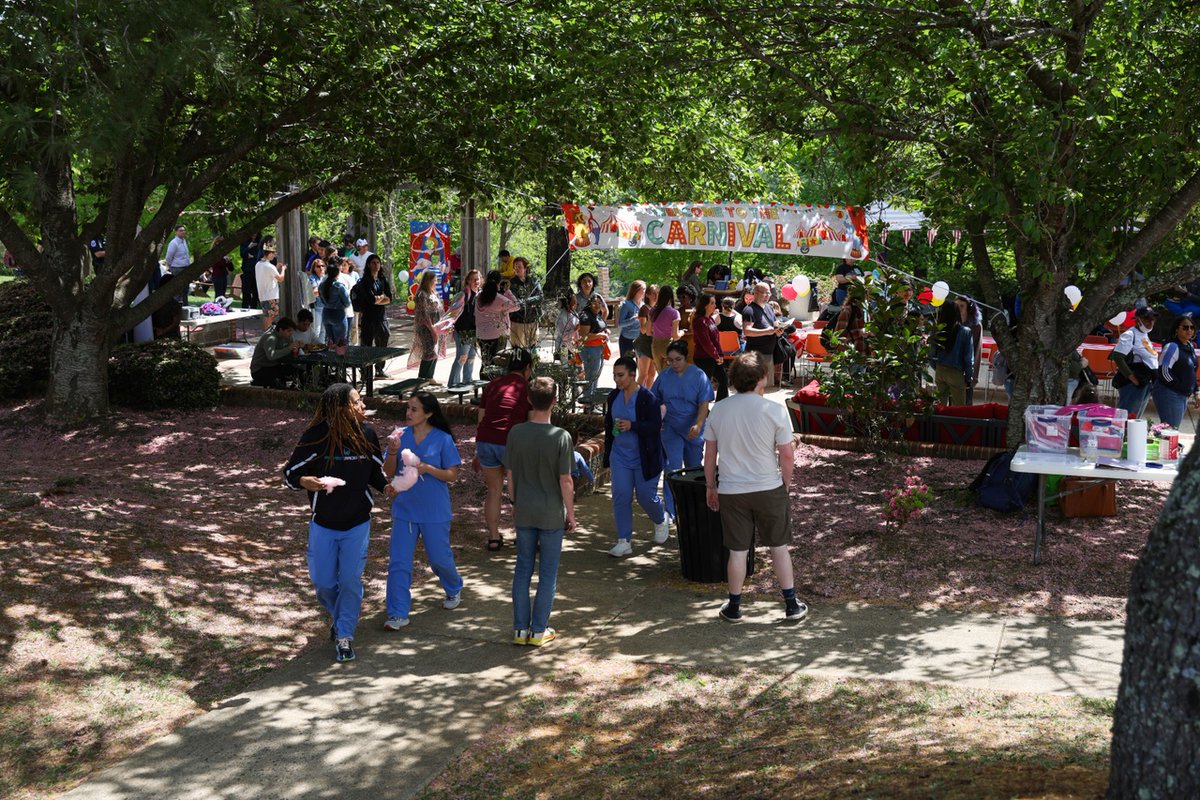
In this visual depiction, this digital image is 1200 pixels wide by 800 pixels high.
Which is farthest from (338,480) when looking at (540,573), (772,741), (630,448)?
(630,448)

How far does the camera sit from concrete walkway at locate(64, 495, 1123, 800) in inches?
241

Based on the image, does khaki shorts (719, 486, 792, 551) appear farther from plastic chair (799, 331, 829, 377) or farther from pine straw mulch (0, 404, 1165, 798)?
plastic chair (799, 331, 829, 377)

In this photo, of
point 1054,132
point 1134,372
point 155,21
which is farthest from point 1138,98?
point 155,21

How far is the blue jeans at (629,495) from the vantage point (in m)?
9.84

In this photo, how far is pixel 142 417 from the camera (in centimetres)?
1473

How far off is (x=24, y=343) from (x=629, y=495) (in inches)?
370

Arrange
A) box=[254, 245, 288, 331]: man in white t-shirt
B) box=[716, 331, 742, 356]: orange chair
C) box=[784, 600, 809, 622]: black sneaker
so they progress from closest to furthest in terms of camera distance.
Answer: box=[784, 600, 809, 622]: black sneaker < box=[716, 331, 742, 356]: orange chair < box=[254, 245, 288, 331]: man in white t-shirt

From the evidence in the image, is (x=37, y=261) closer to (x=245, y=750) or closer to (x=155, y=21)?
(x=155, y=21)

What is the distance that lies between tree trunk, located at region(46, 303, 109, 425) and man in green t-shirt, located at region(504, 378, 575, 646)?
834cm

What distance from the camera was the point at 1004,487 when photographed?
35.1 ft

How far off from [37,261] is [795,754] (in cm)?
1118

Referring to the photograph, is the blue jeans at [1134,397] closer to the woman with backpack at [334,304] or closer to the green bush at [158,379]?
the woman with backpack at [334,304]

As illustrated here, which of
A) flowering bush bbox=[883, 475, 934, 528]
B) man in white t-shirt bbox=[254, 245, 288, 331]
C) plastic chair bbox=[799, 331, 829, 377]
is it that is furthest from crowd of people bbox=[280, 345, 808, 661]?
man in white t-shirt bbox=[254, 245, 288, 331]

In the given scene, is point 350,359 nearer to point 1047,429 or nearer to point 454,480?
point 454,480
